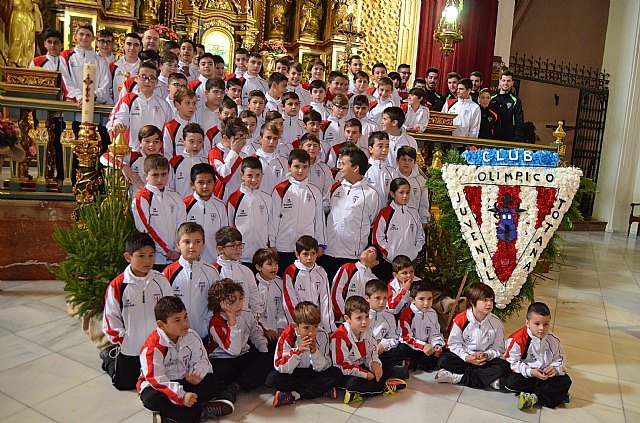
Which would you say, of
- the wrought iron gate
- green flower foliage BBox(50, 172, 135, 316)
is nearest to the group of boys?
green flower foliage BBox(50, 172, 135, 316)

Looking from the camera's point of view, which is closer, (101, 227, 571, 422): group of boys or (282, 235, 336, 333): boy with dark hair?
(101, 227, 571, 422): group of boys

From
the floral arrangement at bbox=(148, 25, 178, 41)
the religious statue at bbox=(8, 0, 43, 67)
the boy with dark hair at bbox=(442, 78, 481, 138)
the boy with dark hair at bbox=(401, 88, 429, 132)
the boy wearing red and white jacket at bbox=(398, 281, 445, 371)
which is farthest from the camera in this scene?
the floral arrangement at bbox=(148, 25, 178, 41)

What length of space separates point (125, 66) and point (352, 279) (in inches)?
165

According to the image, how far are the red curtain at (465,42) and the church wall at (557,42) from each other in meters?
4.01

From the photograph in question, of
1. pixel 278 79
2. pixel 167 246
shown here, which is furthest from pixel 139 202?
pixel 278 79

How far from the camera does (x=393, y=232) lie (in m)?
4.50

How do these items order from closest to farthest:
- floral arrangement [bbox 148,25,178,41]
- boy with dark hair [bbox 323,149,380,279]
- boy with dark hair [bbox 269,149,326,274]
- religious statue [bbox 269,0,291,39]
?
boy with dark hair [bbox 269,149,326,274], boy with dark hair [bbox 323,149,380,279], floral arrangement [bbox 148,25,178,41], religious statue [bbox 269,0,291,39]

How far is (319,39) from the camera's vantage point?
417 inches

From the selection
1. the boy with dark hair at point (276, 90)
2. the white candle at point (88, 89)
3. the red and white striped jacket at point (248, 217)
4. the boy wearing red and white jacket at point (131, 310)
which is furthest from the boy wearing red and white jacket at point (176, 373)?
the boy with dark hair at point (276, 90)

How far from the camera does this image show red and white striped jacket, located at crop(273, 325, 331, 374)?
336cm

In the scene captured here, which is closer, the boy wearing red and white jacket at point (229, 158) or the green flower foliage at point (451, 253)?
the green flower foliage at point (451, 253)

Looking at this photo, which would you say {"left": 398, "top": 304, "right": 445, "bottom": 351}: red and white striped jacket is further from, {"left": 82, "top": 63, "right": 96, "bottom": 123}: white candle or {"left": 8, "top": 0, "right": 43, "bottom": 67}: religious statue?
{"left": 8, "top": 0, "right": 43, "bottom": 67}: religious statue

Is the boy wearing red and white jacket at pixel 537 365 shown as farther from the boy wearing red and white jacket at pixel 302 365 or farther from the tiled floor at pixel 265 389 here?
the boy wearing red and white jacket at pixel 302 365

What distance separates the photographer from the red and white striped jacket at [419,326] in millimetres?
4039
